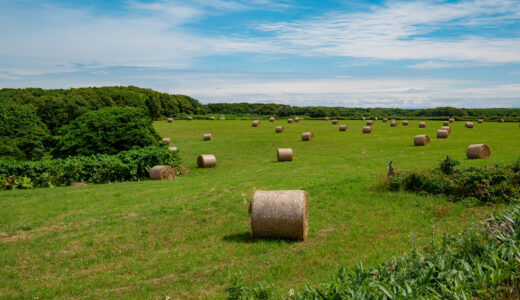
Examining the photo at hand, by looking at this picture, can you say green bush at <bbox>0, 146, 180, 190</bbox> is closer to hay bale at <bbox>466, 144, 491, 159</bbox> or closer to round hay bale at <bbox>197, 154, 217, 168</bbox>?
round hay bale at <bbox>197, 154, 217, 168</bbox>

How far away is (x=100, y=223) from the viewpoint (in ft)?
52.1

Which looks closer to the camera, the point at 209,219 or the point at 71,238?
the point at 71,238

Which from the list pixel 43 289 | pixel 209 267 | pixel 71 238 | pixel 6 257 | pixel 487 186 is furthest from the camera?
pixel 487 186

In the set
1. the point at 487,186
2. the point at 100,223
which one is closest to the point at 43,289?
the point at 100,223

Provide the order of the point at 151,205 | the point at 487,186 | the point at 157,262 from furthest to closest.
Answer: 1. the point at 151,205
2. the point at 487,186
3. the point at 157,262

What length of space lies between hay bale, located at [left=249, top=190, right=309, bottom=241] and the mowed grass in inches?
15.4

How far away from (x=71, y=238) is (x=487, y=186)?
53.2ft

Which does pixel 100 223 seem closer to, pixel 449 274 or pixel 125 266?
pixel 125 266

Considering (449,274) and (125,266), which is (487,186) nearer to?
(449,274)

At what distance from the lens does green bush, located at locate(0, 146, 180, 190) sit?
2636 centimetres

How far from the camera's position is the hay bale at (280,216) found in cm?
1252

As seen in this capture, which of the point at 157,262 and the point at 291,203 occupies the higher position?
the point at 291,203

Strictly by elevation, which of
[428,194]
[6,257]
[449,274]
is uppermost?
[449,274]

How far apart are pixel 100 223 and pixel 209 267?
23.7ft
